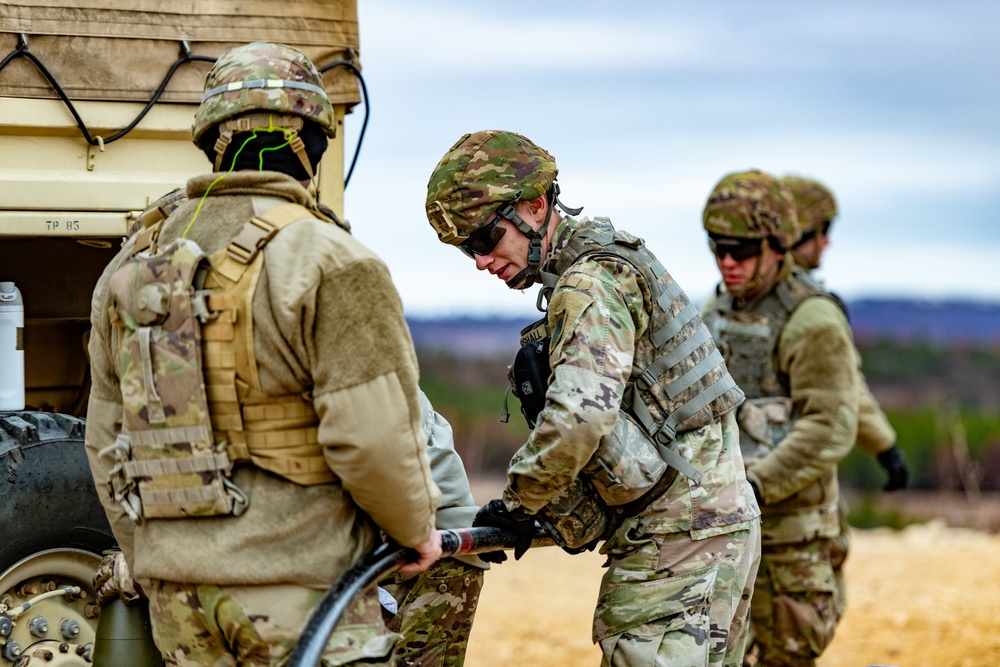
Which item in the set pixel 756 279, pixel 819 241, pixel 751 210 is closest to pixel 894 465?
pixel 819 241

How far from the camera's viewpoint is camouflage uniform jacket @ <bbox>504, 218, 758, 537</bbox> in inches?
148

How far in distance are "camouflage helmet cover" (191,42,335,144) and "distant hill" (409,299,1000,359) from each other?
1698cm

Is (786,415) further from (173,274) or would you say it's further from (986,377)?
(986,377)

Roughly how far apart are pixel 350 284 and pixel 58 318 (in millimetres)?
2185

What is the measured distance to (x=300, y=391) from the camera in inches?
128

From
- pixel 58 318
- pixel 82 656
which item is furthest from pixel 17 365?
pixel 82 656

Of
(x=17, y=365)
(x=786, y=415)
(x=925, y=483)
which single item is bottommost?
(x=925, y=483)

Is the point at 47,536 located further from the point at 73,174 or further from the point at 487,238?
A: the point at 487,238

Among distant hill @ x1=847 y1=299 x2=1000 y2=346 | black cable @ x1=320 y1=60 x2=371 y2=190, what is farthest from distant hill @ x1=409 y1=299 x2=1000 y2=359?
black cable @ x1=320 y1=60 x2=371 y2=190

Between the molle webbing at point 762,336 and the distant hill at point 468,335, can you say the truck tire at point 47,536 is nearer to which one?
the molle webbing at point 762,336

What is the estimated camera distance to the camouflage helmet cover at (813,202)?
7.27 m

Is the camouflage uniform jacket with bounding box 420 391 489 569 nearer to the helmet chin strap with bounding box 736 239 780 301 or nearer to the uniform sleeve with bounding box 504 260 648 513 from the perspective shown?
the uniform sleeve with bounding box 504 260 648 513

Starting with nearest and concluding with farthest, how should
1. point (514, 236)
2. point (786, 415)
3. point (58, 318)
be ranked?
point (514, 236) → point (58, 318) → point (786, 415)

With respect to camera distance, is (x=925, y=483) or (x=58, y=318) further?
(x=925, y=483)
